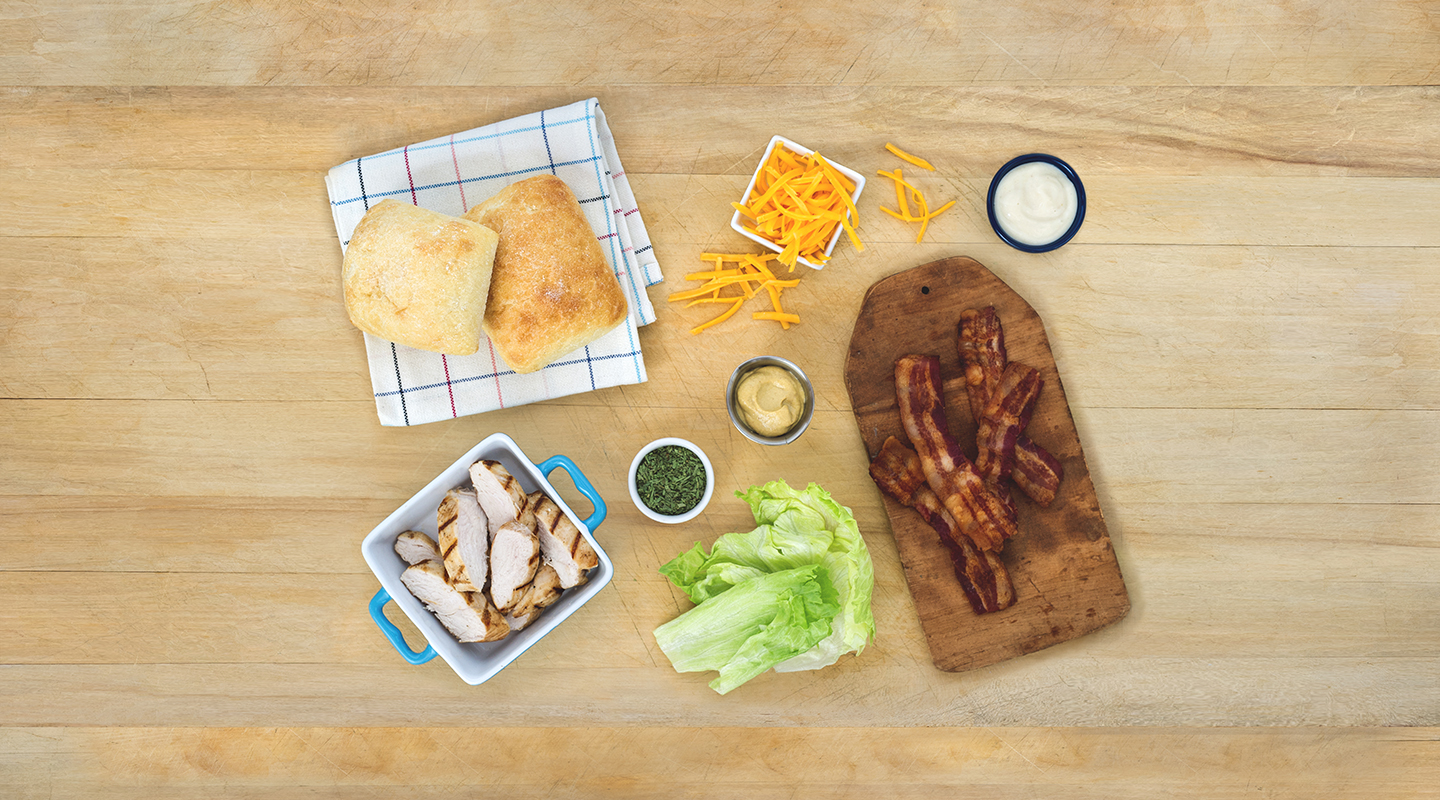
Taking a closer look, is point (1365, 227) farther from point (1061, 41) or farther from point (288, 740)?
point (288, 740)

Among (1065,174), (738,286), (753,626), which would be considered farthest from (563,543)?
(1065,174)

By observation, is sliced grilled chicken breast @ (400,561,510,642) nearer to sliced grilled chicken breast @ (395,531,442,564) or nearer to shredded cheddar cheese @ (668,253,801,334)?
sliced grilled chicken breast @ (395,531,442,564)

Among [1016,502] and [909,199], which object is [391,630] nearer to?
[1016,502]

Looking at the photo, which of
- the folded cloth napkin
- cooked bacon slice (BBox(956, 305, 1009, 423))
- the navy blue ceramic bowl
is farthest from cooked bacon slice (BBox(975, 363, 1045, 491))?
the folded cloth napkin

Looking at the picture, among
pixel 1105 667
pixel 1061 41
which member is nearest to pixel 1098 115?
pixel 1061 41

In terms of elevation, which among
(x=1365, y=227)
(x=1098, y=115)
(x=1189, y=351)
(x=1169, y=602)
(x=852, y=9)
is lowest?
(x=1169, y=602)

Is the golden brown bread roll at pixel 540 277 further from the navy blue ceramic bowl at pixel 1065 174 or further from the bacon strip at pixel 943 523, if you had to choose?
the navy blue ceramic bowl at pixel 1065 174
